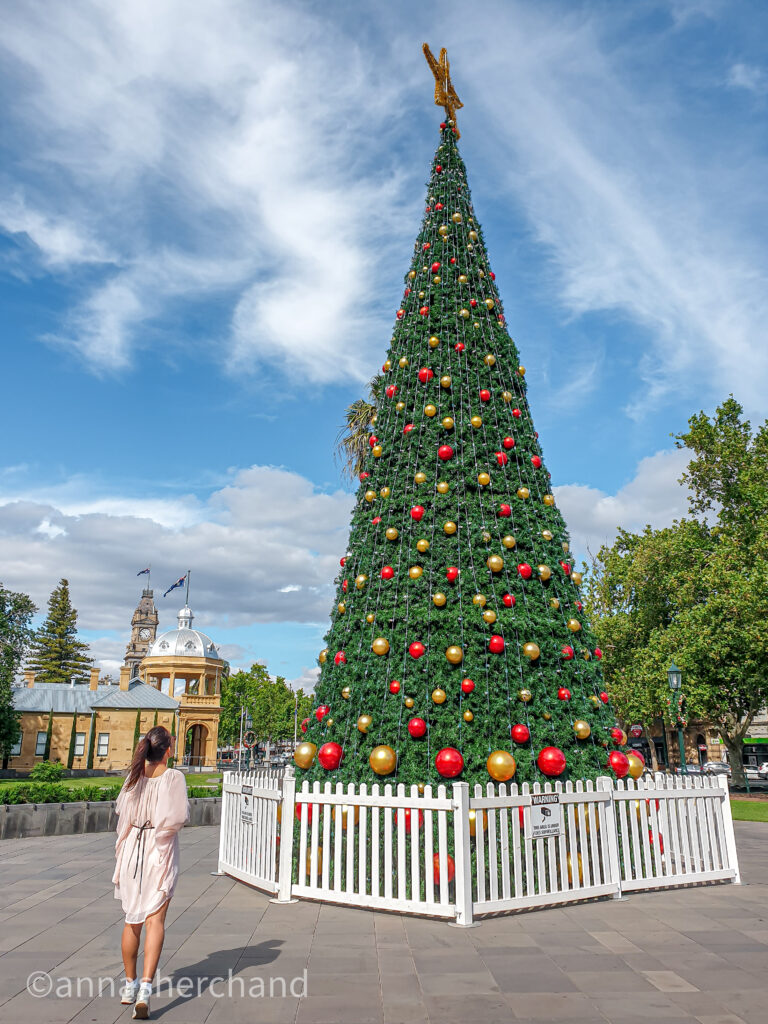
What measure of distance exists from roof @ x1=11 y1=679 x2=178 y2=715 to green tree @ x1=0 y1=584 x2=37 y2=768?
2.30m

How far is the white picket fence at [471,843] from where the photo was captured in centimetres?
656

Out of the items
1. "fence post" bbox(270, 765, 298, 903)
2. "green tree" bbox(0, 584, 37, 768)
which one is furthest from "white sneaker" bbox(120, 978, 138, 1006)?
"green tree" bbox(0, 584, 37, 768)

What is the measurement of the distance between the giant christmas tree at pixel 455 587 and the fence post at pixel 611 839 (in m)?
0.31

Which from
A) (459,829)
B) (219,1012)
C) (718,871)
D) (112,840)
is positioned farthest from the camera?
Result: (112,840)

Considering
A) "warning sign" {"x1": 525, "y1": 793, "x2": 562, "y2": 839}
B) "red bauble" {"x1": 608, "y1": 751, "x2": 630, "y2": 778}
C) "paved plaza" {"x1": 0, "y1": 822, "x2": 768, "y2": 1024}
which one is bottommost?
"paved plaza" {"x1": 0, "y1": 822, "x2": 768, "y2": 1024}

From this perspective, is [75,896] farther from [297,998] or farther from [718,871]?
[718,871]

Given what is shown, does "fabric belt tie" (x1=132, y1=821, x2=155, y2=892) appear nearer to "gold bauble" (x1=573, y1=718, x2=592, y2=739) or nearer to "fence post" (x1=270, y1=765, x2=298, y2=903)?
"fence post" (x1=270, y1=765, x2=298, y2=903)

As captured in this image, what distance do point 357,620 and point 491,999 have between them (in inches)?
196

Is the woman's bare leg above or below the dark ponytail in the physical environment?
below

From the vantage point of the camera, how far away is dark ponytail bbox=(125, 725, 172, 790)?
4.57 m

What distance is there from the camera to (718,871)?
334 inches

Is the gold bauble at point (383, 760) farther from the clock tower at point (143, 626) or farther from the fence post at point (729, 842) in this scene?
the clock tower at point (143, 626)

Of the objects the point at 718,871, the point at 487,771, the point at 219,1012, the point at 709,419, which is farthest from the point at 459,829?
the point at 709,419

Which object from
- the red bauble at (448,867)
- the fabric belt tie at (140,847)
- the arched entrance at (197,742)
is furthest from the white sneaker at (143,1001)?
the arched entrance at (197,742)
